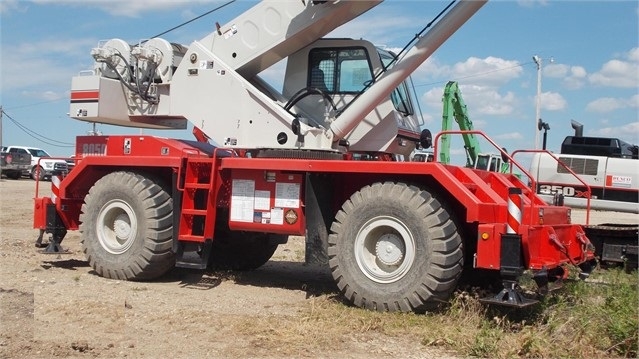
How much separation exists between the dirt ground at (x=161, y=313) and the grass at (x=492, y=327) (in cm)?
8

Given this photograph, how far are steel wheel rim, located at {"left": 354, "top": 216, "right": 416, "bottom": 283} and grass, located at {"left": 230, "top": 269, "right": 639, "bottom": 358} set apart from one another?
0.44 metres

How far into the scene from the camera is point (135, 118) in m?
10.1

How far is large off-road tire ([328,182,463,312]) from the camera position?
23.1 ft

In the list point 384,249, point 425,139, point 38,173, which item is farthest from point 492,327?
point 38,173

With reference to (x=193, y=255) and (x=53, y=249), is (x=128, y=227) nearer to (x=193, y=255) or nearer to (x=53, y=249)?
(x=193, y=255)

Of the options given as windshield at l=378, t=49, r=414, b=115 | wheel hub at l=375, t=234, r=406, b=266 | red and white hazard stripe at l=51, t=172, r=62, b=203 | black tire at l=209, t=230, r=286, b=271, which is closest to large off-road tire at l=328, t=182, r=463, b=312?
wheel hub at l=375, t=234, r=406, b=266

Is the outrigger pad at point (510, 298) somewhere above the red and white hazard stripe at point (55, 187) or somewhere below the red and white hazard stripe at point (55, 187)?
below

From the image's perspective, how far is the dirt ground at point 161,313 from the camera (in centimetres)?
592

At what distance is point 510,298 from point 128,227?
5106 mm

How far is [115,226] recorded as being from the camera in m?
9.45

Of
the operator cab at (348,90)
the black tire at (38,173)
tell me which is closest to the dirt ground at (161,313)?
the black tire at (38,173)

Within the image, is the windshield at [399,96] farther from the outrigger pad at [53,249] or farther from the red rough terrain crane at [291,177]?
the outrigger pad at [53,249]

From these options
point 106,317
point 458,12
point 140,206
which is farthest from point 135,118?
point 458,12

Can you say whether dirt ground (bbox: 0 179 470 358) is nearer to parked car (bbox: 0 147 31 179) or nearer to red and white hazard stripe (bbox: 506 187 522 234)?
red and white hazard stripe (bbox: 506 187 522 234)
